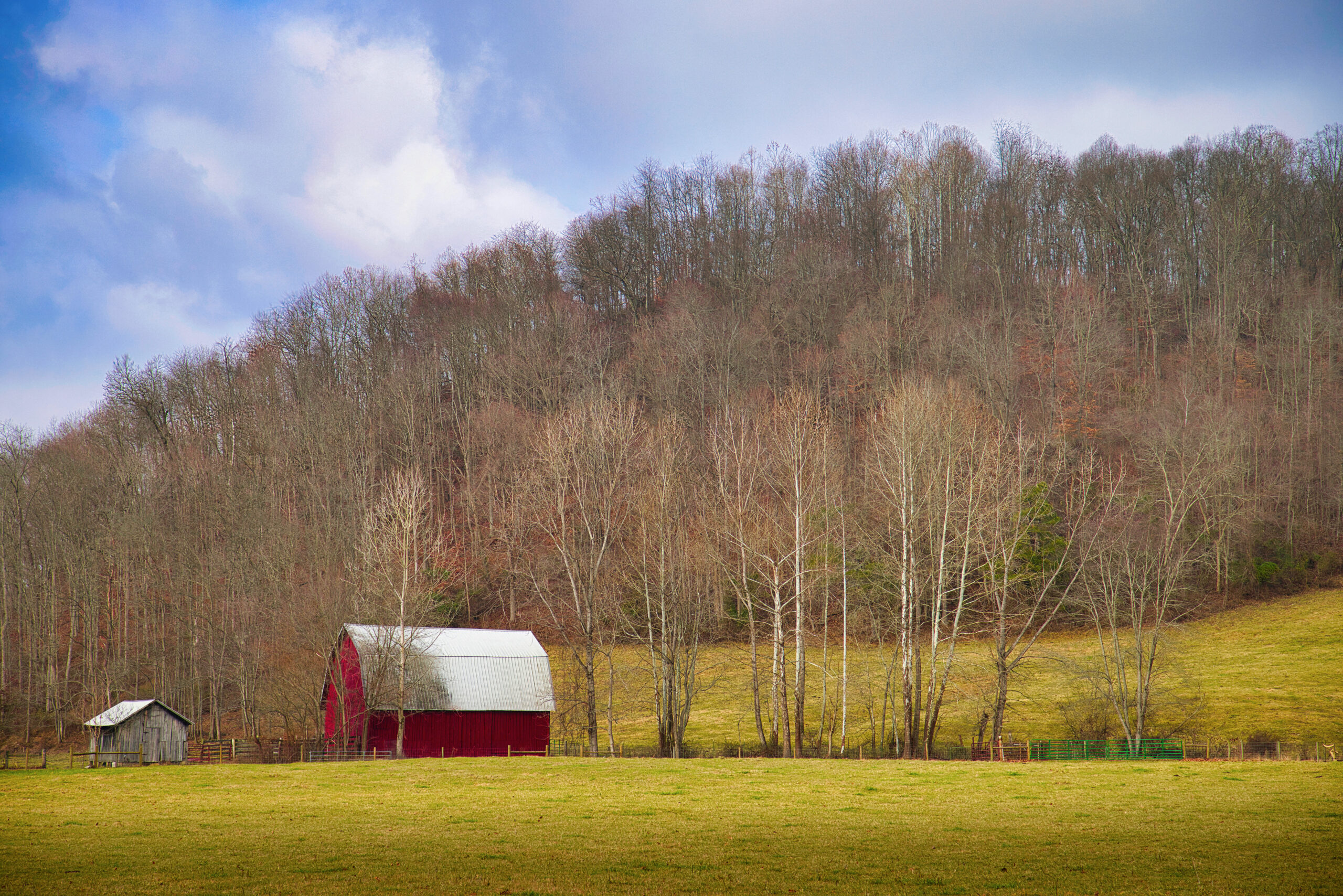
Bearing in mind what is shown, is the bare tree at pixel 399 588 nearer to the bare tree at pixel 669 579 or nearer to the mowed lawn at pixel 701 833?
the bare tree at pixel 669 579

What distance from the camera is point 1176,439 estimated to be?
2009 inches

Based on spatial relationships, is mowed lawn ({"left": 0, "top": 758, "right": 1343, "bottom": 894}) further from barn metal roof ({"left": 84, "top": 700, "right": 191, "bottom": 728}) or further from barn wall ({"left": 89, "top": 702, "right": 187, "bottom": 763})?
barn wall ({"left": 89, "top": 702, "right": 187, "bottom": 763})

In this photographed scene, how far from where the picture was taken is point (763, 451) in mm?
48000

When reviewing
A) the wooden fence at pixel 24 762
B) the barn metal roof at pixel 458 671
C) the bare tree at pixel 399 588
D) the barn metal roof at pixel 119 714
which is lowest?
the wooden fence at pixel 24 762

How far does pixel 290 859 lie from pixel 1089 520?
151ft


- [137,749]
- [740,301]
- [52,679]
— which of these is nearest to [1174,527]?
[740,301]

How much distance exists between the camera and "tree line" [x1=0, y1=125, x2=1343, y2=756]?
41.0m

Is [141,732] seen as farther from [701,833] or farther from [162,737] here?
[701,833]

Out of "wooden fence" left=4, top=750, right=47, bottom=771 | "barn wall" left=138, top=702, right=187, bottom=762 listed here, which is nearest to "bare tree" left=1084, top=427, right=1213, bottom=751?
"barn wall" left=138, top=702, right=187, bottom=762

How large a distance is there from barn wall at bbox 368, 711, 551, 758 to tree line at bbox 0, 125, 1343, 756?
4.21 meters

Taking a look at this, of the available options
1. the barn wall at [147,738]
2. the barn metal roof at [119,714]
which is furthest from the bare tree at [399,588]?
the barn metal roof at [119,714]

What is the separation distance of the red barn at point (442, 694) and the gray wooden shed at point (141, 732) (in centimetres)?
665

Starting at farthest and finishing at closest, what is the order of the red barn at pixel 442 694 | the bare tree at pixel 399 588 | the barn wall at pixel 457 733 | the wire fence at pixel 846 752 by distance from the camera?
the barn wall at pixel 457 733 → the red barn at pixel 442 694 → the bare tree at pixel 399 588 → the wire fence at pixel 846 752

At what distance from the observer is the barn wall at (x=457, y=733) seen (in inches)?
1561
